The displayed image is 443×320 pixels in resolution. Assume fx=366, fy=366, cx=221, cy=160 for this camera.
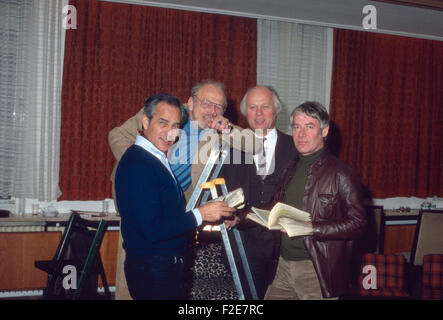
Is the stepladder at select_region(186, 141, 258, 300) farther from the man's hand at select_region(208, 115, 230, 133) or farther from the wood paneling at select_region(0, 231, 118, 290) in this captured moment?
the wood paneling at select_region(0, 231, 118, 290)

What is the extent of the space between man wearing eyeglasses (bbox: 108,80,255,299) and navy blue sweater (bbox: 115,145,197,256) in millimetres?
687

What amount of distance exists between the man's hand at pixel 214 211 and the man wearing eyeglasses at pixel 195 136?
0.62 metres

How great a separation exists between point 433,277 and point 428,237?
71cm

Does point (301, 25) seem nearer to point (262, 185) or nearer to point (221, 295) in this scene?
point (262, 185)

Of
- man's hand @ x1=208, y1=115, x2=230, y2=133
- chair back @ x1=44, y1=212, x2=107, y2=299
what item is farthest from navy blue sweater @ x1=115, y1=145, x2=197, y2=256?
chair back @ x1=44, y1=212, x2=107, y2=299

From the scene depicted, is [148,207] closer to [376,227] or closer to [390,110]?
[376,227]

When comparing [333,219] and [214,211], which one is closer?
[214,211]

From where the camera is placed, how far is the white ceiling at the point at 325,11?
4.25 m

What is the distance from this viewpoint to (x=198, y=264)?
263 cm

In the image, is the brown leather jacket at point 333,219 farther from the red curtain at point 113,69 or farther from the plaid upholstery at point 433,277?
the red curtain at point 113,69

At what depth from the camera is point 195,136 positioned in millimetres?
2475

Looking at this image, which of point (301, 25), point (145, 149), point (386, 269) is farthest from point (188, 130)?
point (301, 25)

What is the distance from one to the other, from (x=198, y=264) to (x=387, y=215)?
3.33 m

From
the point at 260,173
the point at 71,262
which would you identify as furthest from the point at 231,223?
the point at 71,262
